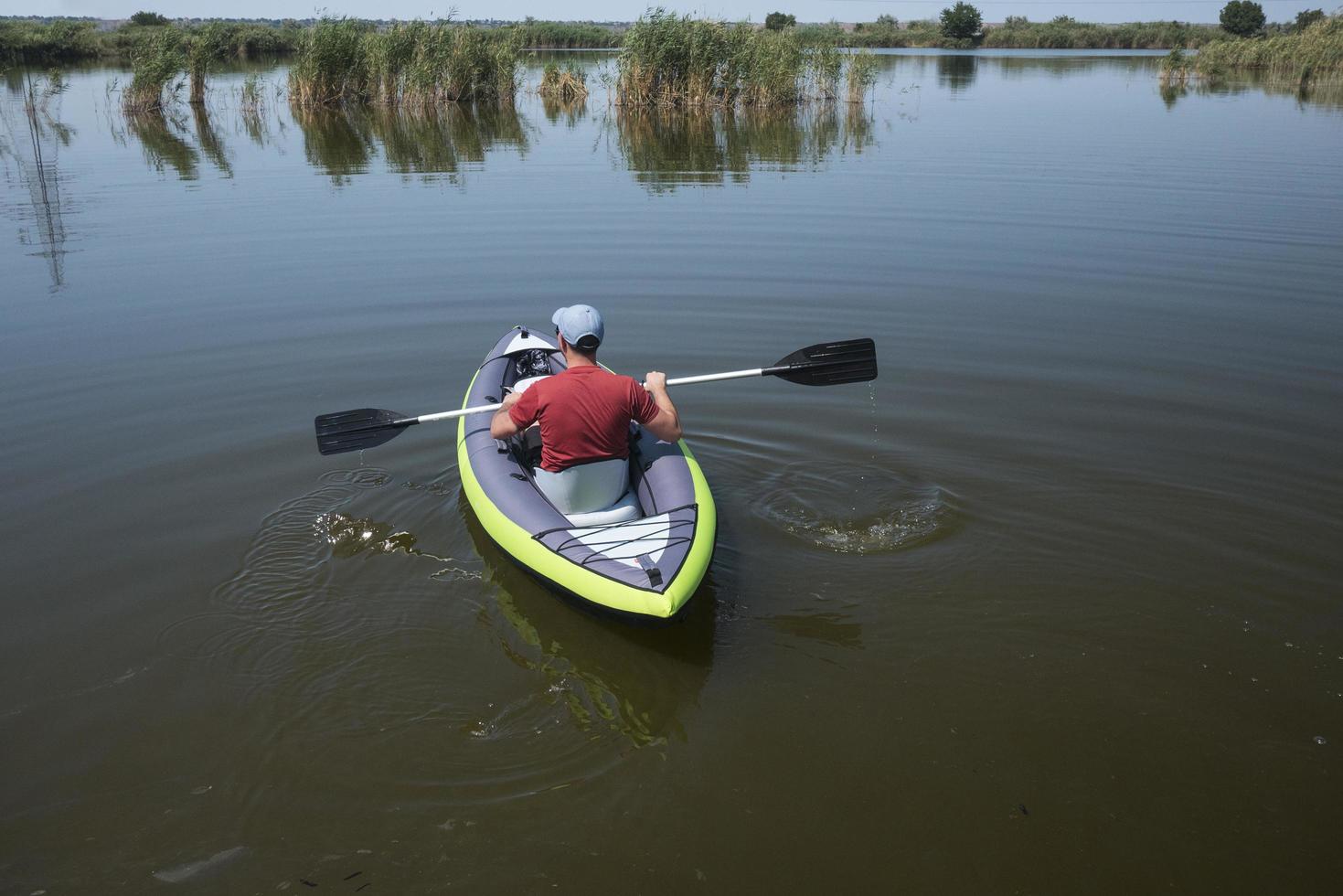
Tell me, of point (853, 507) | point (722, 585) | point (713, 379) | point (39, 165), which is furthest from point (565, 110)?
point (722, 585)

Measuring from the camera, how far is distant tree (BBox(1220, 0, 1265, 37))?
202 feet

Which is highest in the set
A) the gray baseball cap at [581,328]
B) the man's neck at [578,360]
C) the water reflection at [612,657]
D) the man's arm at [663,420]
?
the gray baseball cap at [581,328]

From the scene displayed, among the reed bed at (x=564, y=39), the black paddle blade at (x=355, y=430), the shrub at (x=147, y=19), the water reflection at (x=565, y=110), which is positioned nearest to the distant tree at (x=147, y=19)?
the shrub at (x=147, y=19)

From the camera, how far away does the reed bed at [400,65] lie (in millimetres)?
26406

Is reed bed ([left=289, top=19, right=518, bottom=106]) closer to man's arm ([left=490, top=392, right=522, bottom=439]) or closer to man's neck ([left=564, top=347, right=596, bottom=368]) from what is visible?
man's arm ([left=490, top=392, right=522, bottom=439])

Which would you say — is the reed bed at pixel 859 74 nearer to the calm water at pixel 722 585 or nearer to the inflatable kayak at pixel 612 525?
the calm water at pixel 722 585

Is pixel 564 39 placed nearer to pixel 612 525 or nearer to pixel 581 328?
pixel 581 328

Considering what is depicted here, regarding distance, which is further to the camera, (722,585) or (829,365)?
(829,365)

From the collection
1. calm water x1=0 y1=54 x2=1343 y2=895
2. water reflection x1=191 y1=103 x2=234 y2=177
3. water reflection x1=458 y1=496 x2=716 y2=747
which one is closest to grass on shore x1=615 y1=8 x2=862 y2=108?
water reflection x1=191 y1=103 x2=234 y2=177

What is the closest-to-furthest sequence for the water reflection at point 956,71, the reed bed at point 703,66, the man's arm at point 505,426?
the man's arm at point 505,426 → the reed bed at point 703,66 → the water reflection at point 956,71

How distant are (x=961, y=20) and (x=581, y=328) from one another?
238 feet

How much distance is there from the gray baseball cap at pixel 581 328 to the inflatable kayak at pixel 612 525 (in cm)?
91

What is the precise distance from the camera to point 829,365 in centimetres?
661

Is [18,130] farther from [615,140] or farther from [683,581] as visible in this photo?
[683,581]
